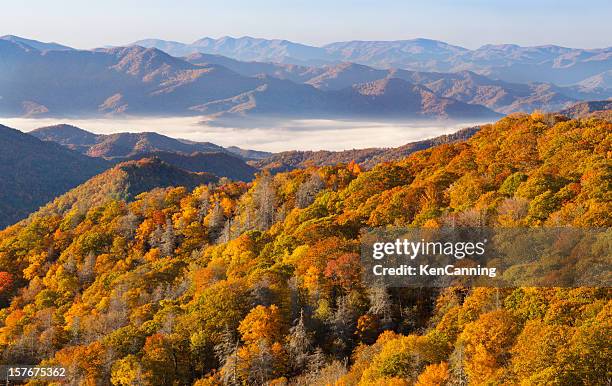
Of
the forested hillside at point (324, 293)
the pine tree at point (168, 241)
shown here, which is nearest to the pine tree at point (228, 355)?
the forested hillside at point (324, 293)

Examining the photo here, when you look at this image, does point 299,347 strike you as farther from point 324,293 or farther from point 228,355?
point 324,293

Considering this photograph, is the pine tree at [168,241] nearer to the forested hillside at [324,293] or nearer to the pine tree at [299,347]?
the forested hillside at [324,293]

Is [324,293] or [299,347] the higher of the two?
[324,293]

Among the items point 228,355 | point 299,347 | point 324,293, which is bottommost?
point 228,355

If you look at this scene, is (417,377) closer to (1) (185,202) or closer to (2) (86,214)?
(1) (185,202)

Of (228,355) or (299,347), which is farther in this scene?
(228,355)

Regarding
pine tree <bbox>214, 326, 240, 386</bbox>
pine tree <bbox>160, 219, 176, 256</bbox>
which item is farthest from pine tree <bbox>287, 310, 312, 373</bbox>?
pine tree <bbox>160, 219, 176, 256</bbox>

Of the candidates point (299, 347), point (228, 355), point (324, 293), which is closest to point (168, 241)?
point (324, 293)

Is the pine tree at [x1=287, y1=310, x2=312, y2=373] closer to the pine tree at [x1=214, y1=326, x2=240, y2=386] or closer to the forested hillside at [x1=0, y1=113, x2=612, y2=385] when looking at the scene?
the forested hillside at [x1=0, y1=113, x2=612, y2=385]

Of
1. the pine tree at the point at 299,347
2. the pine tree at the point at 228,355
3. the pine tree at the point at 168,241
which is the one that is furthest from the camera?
the pine tree at the point at 168,241
